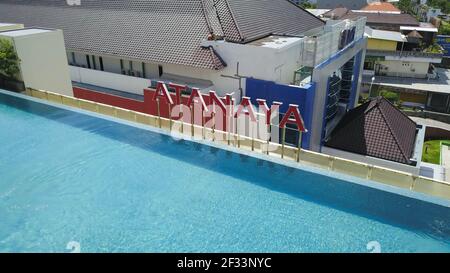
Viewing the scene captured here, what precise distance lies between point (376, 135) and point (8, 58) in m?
18.8

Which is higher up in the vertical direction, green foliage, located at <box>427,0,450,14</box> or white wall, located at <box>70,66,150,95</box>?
white wall, located at <box>70,66,150,95</box>

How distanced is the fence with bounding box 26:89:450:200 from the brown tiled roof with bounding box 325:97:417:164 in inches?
322

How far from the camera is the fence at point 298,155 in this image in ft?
32.8

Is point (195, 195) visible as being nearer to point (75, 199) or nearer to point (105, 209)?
point (105, 209)

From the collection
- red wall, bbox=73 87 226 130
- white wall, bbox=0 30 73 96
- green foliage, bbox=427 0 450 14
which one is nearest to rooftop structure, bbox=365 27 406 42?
red wall, bbox=73 87 226 130

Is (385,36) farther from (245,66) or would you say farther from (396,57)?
(245,66)

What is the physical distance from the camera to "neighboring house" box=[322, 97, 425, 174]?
58.9 ft

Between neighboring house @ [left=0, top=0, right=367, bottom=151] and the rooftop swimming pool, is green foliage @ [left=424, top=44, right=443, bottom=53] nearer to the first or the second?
neighboring house @ [left=0, top=0, right=367, bottom=151]

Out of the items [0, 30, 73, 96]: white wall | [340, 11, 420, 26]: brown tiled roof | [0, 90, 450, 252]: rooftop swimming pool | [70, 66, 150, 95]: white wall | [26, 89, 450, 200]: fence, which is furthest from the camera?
[340, 11, 420, 26]: brown tiled roof

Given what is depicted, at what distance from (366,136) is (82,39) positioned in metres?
18.3

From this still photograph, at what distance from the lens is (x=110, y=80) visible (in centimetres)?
2183

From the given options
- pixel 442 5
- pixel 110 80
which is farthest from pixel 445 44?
pixel 442 5

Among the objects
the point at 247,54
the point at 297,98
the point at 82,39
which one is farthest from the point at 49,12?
the point at 297,98

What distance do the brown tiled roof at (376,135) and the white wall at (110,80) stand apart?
437 inches
